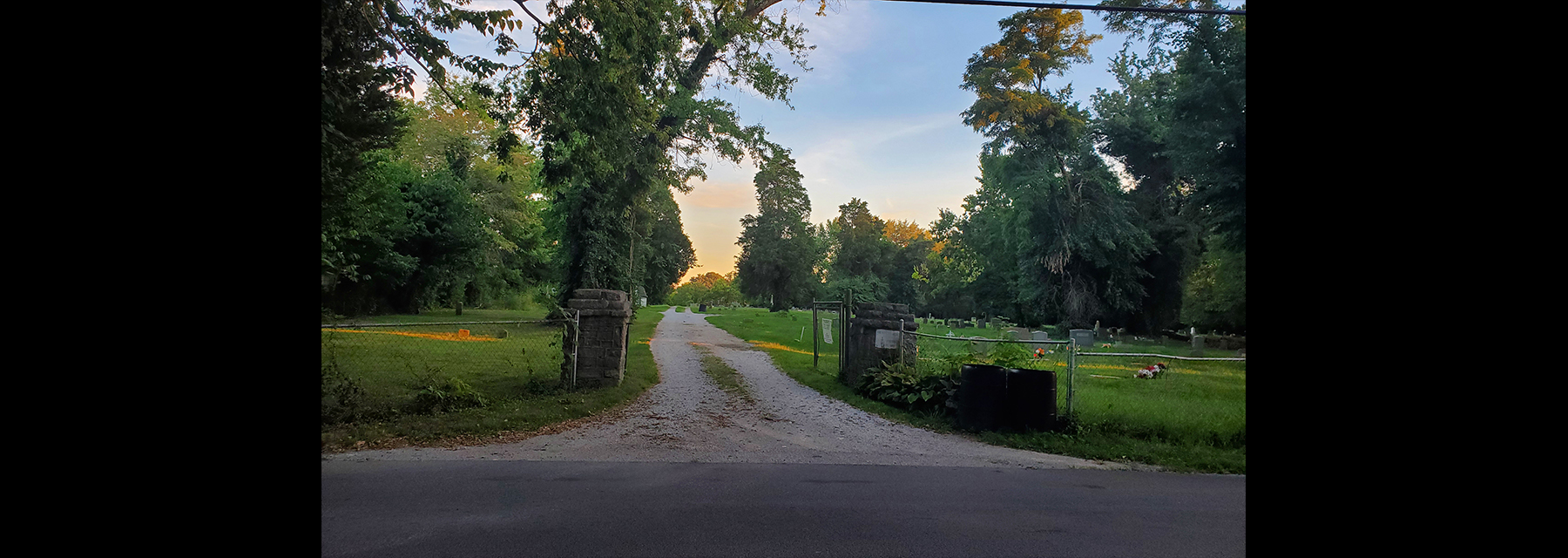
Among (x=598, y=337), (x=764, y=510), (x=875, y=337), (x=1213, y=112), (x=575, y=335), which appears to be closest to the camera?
(x=764, y=510)

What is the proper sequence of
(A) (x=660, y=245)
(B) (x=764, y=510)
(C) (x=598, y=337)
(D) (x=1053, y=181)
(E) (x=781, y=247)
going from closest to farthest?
(B) (x=764, y=510)
(C) (x=598, y=337)
(D) (x=1053, y=181)
(A) (x=660, y=245)
(E) (x=781, y=247)

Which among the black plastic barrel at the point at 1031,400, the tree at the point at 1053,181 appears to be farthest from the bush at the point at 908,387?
the tree at the point at 1053,181

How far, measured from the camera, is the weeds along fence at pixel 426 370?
7062mm

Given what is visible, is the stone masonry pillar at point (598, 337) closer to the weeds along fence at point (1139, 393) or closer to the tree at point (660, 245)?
the tree at point (660, 245)

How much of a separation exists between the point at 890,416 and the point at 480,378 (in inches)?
242

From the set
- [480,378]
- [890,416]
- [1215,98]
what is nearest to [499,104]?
[480,378]

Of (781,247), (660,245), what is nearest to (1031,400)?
(660,245)

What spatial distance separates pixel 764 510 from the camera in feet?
13.9

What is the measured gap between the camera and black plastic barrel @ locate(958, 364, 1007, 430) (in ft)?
23.5

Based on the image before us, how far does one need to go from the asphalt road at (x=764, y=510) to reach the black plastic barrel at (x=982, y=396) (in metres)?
1.48

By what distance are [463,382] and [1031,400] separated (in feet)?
23.4

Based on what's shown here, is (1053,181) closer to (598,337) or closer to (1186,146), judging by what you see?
(1186,146)
